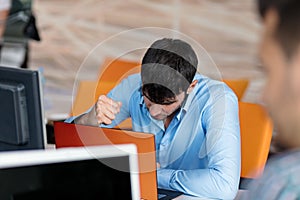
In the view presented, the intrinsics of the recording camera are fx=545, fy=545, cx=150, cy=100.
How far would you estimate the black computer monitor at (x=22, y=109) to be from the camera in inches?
59.8

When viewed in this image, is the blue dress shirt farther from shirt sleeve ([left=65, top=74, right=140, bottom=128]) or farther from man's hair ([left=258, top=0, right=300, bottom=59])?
man's hair ([left=258, top=0, right=300, bottom=59])

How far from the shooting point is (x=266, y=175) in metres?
0.66

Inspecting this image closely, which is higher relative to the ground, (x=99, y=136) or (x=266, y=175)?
(x=266, y=175)

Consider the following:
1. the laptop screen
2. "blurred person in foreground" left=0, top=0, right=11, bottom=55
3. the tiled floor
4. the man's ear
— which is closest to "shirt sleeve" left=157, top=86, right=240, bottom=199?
the man's ear

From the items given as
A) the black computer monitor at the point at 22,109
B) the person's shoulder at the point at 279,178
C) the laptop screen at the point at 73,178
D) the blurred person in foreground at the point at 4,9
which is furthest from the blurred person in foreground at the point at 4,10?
the person's shoulder at the point at 279,178

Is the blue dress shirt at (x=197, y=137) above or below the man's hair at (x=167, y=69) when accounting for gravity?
below

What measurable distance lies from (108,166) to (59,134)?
615 mm

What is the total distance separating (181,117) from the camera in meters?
1.51

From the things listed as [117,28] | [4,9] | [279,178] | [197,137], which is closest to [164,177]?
[197,137]

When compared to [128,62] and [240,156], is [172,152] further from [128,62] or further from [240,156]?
[128,62]

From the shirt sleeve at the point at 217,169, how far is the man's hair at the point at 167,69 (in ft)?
0.64

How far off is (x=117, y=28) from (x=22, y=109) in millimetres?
3924

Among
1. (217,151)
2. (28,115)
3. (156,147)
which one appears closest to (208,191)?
(217,151)

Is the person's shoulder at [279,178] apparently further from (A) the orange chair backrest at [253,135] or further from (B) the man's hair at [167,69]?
(A) the orange chair backrest at [253,135]
